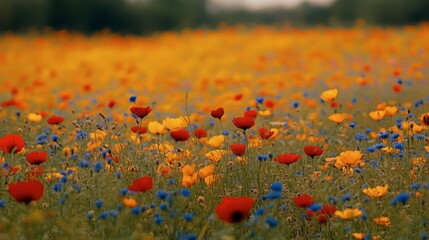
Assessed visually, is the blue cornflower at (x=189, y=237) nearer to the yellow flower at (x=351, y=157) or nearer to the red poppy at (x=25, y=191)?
the red poppy at (x=25, y=191)

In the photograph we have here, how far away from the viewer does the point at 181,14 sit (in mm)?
20156

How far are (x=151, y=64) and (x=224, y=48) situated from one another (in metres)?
2.25

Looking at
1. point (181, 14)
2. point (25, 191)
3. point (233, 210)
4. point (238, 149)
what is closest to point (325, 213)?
point (238, 149)

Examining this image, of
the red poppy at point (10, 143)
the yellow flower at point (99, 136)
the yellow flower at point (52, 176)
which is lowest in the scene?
the yellow flower at point (52, 176)

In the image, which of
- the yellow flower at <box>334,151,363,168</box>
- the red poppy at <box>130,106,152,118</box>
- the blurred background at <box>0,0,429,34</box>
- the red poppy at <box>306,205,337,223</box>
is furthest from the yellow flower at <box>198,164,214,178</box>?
the blurred background at <box>0,0,429,34</box>

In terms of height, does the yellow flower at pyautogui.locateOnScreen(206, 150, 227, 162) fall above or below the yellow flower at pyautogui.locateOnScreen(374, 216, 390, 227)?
above

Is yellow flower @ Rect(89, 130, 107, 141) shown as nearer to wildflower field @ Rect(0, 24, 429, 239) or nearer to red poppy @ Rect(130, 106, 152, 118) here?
wildflower field @ Rect(0, 24, 429, 239)

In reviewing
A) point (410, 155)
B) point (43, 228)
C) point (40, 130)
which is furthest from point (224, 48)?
point (43, 228)

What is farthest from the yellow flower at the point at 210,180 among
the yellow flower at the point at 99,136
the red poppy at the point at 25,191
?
the red poppy at the point at 25,191

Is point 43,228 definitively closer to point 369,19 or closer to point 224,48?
point 224,48

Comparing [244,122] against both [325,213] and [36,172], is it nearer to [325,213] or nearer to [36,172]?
[325,213]

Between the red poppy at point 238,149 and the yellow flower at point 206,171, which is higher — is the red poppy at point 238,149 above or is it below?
above

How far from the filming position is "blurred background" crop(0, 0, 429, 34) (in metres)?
17.6

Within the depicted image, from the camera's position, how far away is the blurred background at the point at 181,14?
17.6 meters
